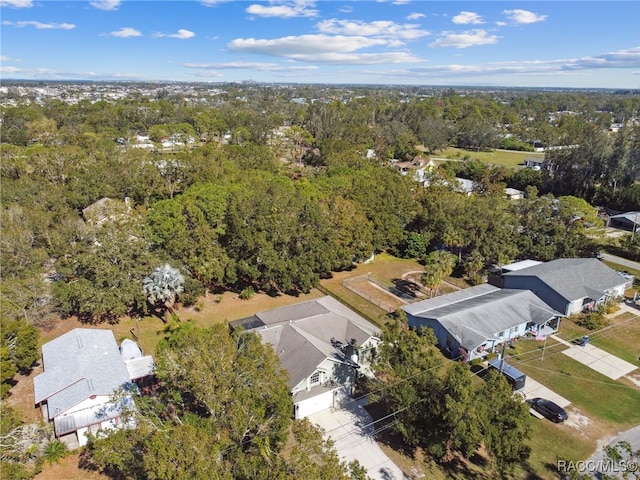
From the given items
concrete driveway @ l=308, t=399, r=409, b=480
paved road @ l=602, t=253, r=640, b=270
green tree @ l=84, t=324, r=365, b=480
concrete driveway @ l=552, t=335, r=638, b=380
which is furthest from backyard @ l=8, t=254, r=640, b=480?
paved road @ l=602, t=253, r=640, b=270

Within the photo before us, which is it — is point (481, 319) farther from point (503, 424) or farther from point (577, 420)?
point (503, 424)

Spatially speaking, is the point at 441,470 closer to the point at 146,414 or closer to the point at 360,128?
the point at 146,414

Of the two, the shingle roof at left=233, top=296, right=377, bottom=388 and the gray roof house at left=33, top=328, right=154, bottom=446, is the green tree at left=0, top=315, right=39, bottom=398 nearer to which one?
the gray roof house at left=33, top=328, right=154, bottom=446

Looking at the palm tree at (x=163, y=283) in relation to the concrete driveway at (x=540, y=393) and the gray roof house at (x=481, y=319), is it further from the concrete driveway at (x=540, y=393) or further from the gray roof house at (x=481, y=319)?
the concrete driveway at (x=540, y=393)

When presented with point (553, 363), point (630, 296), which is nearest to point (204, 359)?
point (553, 363)

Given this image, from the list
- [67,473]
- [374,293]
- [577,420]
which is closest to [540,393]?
[577,420]

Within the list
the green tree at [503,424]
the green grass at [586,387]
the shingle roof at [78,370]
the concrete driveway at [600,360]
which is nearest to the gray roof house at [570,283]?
the concrete driveway at [600,360]

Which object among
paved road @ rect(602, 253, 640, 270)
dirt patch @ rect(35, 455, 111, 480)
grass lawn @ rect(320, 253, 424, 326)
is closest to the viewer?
dirt patch @ rect(35, 455, 111, 480)
